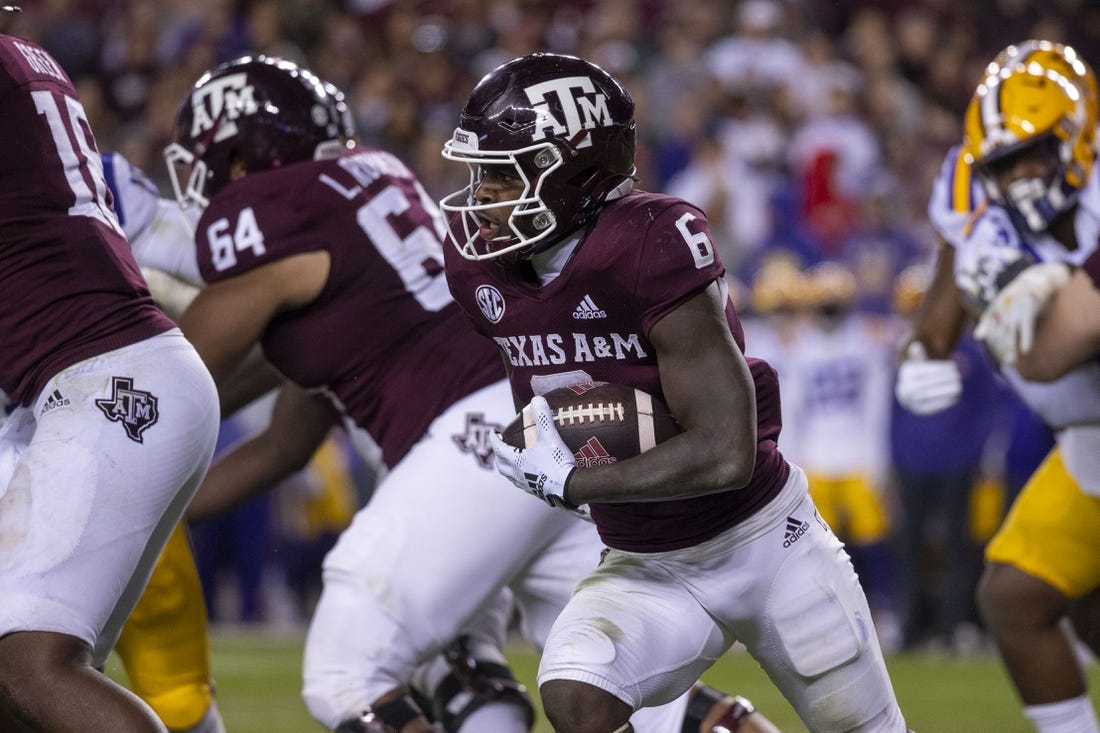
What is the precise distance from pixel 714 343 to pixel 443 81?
Result: 8847 mm

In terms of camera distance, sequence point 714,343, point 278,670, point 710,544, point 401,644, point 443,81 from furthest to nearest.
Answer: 1. point 443,81
2. point 278,670
3. point 401,644
4. point 710,544
5. point 714,343

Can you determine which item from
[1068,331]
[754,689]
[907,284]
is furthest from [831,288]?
[1068,331]

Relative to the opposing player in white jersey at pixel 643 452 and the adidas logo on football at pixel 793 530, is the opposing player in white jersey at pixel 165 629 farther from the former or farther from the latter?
the adidas logo on football at pixel 793 530

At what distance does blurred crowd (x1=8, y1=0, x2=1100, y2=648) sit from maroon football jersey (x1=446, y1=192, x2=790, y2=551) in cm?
580

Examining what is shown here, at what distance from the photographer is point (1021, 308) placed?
386 cm

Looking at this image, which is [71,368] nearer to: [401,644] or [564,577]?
[401,644]

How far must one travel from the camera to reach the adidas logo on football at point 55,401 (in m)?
3.03

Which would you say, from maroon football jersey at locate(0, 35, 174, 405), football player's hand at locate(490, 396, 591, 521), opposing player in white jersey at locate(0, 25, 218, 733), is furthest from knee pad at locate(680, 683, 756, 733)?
maroon football jersey at locate(0, 35, 174, 405)

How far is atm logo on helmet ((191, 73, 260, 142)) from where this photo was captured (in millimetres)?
4027

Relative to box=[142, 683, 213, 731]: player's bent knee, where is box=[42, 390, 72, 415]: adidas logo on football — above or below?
above

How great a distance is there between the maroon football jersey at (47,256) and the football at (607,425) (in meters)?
0.83

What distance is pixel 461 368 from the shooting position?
3.83m

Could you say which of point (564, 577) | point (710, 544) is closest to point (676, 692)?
point (710, 544)

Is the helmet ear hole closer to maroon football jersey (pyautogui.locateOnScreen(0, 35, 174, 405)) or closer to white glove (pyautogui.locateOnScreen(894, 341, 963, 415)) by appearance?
maroon football jersey (pyautogui.locateOnScreen(0, 35, 174, 405))
